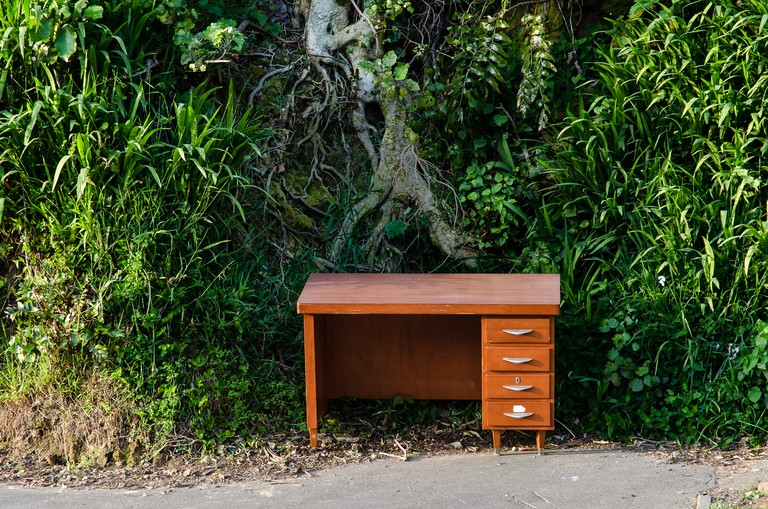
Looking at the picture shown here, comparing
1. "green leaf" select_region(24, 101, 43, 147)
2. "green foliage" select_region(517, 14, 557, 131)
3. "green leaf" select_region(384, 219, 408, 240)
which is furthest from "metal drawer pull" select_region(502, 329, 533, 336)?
"green leaf" select_region(24, 101, 43, 147)

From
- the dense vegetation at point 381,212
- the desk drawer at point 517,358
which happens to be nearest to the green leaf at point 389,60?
the dense vegetation at point 381,212

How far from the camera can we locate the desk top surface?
5031mm

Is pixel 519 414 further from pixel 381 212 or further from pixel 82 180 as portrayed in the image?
pixel 82 180

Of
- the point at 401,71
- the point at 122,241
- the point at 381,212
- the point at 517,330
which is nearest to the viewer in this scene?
the point at 517,330

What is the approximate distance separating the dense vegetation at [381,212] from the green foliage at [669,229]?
0.7 inches

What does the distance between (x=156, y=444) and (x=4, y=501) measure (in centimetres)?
83

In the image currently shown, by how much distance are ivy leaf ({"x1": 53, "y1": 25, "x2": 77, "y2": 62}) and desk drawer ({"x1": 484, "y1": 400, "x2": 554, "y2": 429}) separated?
3099mm

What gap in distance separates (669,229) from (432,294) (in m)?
1.57

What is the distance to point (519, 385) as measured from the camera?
17.1ft

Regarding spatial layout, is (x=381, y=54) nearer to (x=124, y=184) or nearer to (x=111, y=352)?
(x=124, y=184)

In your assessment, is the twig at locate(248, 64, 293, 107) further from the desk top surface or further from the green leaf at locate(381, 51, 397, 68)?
the desk top surface

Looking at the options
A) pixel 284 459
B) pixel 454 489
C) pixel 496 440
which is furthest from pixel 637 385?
pixel 284 459

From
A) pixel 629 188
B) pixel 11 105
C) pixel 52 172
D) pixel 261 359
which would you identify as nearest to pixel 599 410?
pixel 629 188

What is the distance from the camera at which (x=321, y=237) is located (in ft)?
21.4
